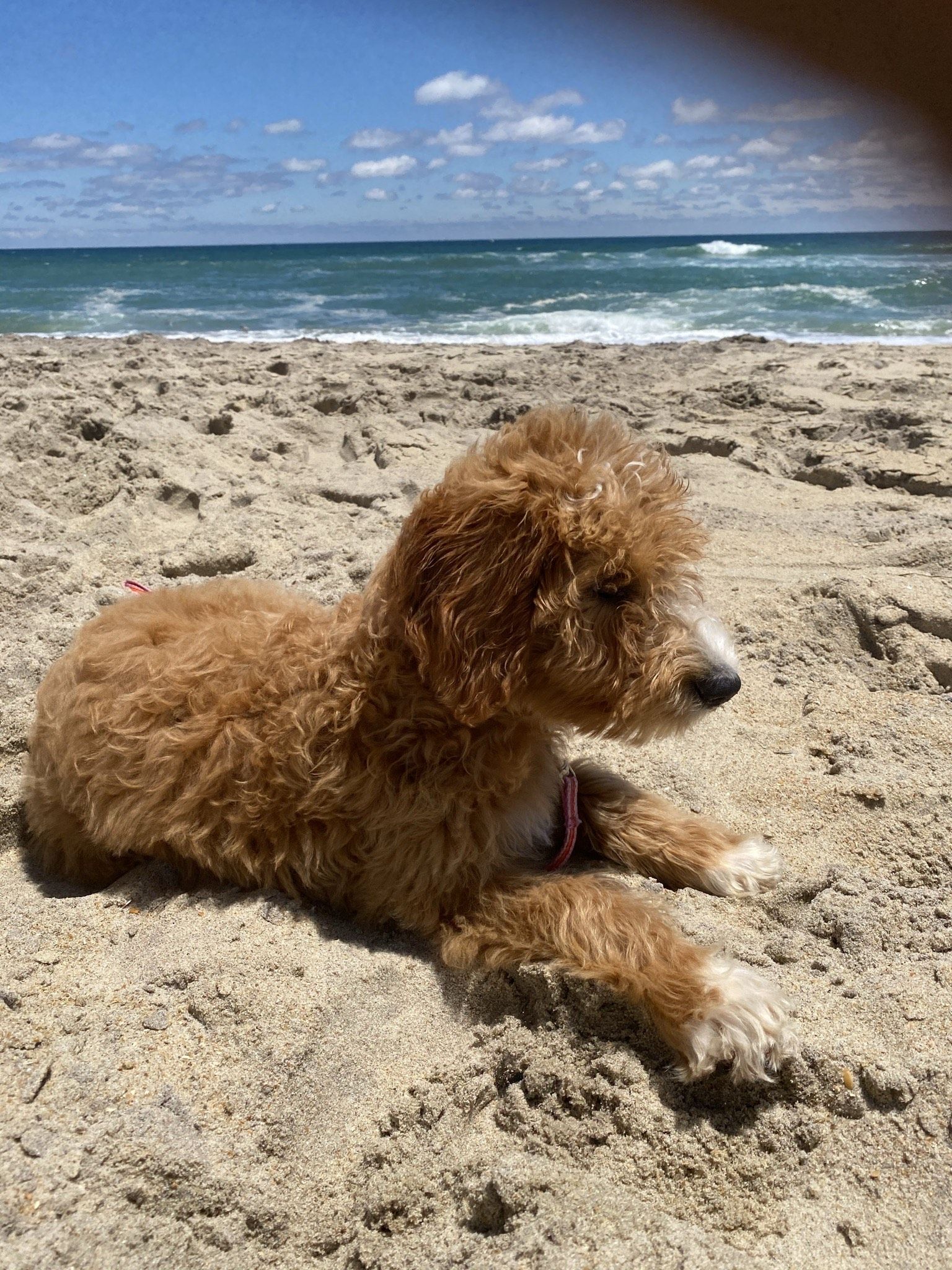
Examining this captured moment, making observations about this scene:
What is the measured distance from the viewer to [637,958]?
2.64m

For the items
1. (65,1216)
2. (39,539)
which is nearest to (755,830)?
(65,1216)

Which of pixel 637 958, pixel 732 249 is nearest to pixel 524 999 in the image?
pixel 637 958

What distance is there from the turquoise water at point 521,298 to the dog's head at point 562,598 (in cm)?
755

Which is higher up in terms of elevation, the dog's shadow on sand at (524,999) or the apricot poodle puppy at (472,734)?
the apricot poodle puppy at (472,734)

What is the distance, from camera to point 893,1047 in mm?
2260

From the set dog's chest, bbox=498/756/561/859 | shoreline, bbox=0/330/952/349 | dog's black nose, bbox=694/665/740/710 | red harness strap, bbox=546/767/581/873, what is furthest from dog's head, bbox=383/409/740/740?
shoreline, bbox=0/330/952/349

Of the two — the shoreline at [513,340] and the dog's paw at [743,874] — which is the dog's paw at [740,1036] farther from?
the shoreline at [513,340]

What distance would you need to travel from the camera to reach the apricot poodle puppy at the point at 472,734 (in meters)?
2.65

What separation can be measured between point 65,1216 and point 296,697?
4.99 feet

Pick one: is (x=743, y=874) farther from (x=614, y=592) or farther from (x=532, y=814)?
(x=614, y=592)

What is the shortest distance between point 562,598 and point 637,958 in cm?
104

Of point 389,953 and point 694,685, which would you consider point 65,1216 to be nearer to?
point 389,953

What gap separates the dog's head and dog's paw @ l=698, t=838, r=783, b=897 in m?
0.69

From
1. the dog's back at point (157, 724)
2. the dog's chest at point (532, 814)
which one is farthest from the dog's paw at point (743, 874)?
the dog's back at point (157, 724)
